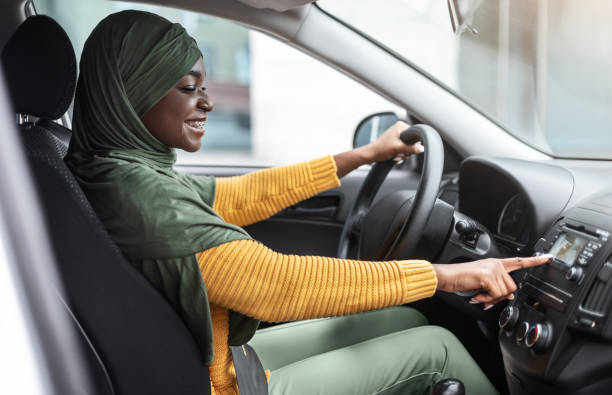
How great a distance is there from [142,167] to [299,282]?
1.09 ft

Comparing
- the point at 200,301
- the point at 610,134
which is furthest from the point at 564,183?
the point at 610,134

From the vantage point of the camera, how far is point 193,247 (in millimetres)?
926

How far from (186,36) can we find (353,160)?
0.68 m

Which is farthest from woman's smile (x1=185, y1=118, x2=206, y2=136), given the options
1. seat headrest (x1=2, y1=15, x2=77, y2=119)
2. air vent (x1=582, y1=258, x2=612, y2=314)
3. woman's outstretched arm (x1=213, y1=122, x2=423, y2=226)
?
air vent (x1=582, y1=258, x2=612, y2=314)

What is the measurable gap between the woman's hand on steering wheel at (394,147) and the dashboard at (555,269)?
16cm

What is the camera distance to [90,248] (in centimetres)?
90

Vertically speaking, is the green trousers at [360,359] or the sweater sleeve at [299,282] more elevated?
A: the sweater sleeve at [299,282]

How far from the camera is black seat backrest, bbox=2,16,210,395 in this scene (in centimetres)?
90

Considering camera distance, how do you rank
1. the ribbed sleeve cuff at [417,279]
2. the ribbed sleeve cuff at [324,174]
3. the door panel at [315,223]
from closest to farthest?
1. the ribbed sleeve cuff at [417,279]
2. the ribbed sleeve cuff at [324,174]
3. the door panel at [315,223]

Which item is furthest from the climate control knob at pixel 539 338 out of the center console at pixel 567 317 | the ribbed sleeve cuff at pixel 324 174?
the ribbed sleeve cuff at pixel 324 174

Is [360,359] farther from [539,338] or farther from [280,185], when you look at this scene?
[280,185]

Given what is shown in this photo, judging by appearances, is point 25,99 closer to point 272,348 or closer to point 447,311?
point 272,348

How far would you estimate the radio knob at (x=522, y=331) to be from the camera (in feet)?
3.76

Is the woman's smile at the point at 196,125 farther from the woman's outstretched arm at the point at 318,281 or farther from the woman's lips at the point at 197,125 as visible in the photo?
the woman's outstretched arm at the point at 318,281
